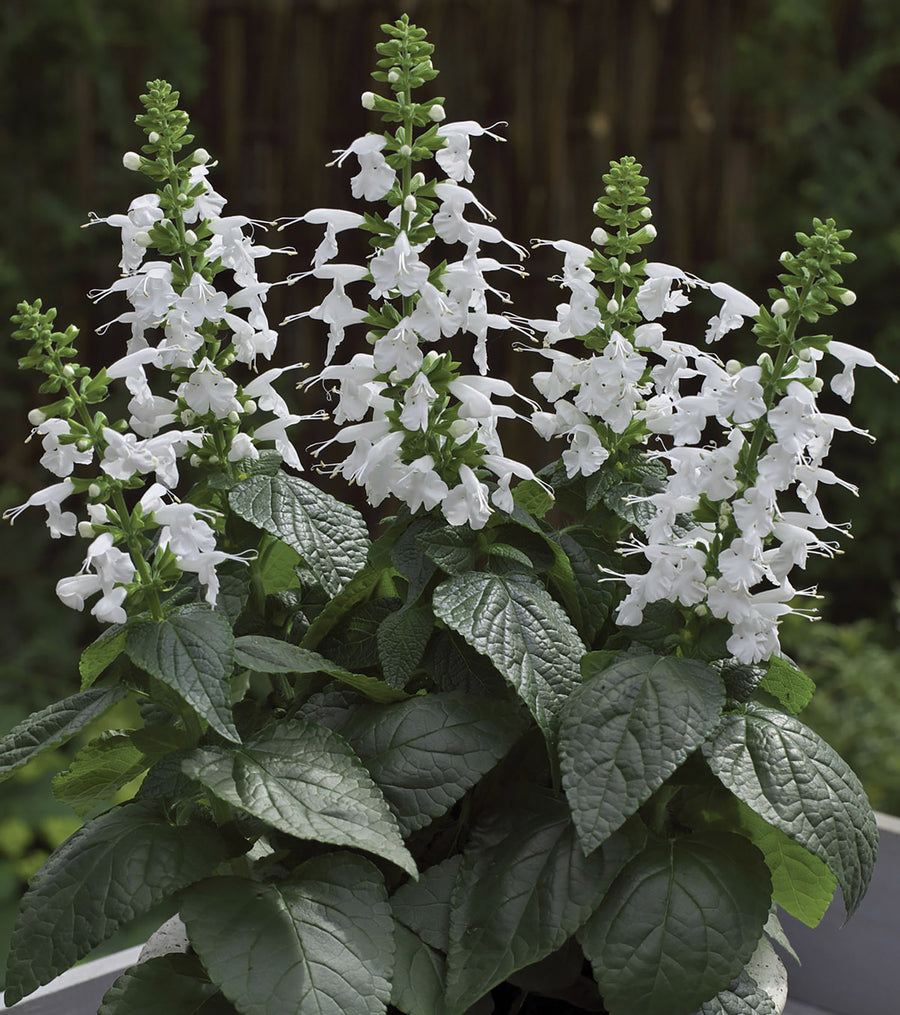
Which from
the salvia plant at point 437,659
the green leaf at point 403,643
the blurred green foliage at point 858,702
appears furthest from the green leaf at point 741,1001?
the blurred green foliage at point 858,702

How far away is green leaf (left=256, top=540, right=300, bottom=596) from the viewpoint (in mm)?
874

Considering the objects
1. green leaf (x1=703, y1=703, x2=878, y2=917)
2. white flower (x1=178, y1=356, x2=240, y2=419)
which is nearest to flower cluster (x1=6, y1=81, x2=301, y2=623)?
white flower (x1=178, y1=356, x2=240, y2=419)

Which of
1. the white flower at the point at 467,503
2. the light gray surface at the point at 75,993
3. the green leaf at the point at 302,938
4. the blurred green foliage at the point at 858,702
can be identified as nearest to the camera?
the green leaf at the point at 302,938

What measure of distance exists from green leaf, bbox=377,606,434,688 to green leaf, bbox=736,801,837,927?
0.85 feet

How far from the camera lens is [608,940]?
0.70 m

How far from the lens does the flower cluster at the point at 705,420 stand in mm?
708

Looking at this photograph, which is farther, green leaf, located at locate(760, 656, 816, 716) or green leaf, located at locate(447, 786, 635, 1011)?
green leaf, located at locate(760, 656, 816, 716)

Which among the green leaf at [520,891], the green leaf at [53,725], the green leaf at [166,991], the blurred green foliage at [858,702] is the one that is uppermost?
the green leaf at [53,725]

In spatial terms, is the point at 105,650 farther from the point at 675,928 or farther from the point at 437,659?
the point at 675,928

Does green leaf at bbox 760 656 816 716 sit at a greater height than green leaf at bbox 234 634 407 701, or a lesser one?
lesser

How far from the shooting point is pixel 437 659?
0.82 meters

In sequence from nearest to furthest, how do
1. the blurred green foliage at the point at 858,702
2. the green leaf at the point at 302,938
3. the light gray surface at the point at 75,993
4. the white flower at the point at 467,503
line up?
1. the green leaf at the point at 302,938
2. the white flower at the point at 467,503
3. the light gray surface at the point at 75,993
4. the blurred green foliage at the point at 858,702

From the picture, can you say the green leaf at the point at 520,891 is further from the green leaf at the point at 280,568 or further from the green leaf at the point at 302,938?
the green leaf at the point at 280,568

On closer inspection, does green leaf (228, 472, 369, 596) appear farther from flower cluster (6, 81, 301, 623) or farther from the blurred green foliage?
the blurred green foliage
